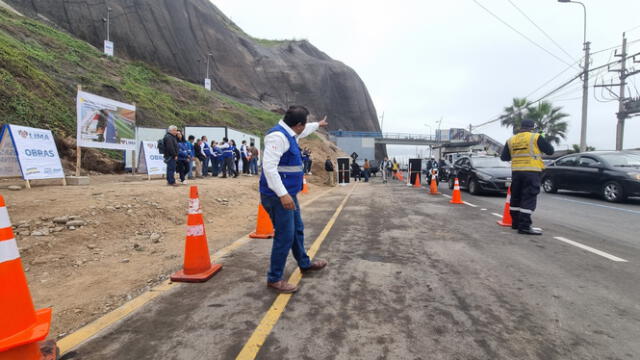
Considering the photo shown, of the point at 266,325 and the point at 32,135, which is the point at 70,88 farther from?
the point at 266,325

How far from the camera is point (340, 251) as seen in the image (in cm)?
468

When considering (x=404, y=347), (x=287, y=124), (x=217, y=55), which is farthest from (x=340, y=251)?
(x=217, y=55)

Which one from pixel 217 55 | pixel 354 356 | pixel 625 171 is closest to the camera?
pixel 354 356

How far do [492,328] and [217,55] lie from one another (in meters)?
50.8

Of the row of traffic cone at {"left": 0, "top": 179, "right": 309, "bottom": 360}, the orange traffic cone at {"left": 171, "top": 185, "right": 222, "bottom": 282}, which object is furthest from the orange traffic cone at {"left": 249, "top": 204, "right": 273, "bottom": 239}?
the row of traffic cone at {"left": 0, "top": 179, "right": 309, "bottom": 360}

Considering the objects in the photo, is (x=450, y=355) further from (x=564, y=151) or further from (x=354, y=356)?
(x=564, y=151)

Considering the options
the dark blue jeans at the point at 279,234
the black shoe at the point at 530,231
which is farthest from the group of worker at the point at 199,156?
the black shoe at the point at 530,231

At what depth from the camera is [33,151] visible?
23.5ft

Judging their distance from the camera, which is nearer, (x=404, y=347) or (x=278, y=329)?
(x=404, y=347)

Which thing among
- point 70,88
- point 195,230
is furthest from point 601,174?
point 70,88

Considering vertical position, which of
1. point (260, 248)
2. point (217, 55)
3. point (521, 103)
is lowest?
point (260, 248)

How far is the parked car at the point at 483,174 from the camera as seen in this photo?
1120cm

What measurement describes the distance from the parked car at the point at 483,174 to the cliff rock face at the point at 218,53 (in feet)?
119

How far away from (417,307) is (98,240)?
16.1ft
